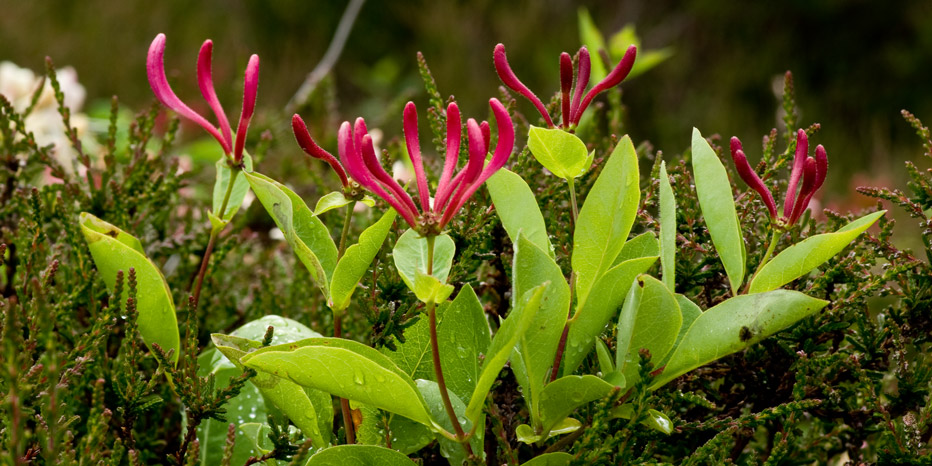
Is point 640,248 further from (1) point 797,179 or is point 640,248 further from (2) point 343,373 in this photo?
(2) point 343,373

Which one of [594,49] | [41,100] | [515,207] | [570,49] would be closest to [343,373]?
[515,207]

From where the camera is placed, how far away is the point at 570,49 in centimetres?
727

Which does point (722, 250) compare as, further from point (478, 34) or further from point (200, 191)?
point (478, 34)

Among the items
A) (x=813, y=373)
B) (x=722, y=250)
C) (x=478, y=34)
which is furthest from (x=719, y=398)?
(x=478, y=34)

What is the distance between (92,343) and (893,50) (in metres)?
8.28

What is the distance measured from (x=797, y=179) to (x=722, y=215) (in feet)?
0.21

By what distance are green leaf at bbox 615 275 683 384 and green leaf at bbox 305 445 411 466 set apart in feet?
0.57

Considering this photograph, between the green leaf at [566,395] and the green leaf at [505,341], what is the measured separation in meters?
0.05

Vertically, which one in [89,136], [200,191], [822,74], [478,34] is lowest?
[200,191]

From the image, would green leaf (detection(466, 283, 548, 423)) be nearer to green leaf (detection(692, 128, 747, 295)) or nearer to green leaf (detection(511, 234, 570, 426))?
green leaf (detection(511, 234, 570, 426))

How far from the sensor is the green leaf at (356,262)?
617 millimetres

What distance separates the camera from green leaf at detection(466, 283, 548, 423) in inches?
19.7

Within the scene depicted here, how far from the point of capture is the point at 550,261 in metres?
0.57

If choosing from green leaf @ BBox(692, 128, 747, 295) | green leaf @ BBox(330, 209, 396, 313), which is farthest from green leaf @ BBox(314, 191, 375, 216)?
green leaf @ BBox(692, 128, 747, 295)
